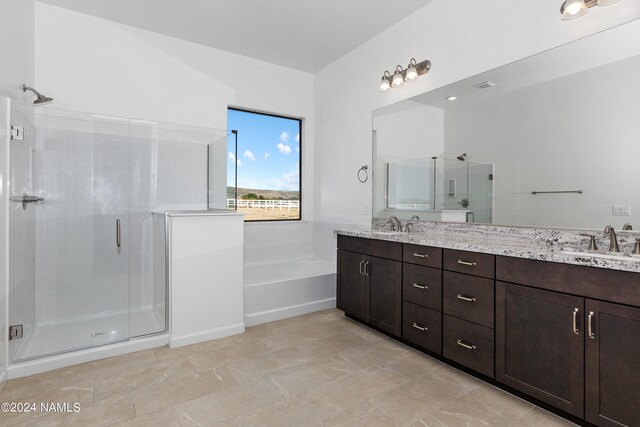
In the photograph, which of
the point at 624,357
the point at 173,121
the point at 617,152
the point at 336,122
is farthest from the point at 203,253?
the point at 617,152

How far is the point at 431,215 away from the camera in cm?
290

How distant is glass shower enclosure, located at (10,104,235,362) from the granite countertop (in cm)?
189

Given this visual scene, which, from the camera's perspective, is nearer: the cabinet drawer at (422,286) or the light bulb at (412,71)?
the cabinet drawer at (422,286)

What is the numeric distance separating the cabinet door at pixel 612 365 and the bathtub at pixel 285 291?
89.5 inches

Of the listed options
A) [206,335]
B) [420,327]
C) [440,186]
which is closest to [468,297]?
[420,327]

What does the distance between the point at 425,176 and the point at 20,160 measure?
308cm

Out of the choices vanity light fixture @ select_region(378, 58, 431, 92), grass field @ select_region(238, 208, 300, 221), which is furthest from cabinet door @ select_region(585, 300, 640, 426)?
grass field @ select_region(238, 208, 300, 221)

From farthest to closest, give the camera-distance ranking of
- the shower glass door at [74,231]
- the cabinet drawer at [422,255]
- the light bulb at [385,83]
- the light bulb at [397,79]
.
A: 1. the light bulb at [385,83]
2. the light bulb at [397,79]
3. the shower glass door at [74,231]
4. the cabinet drawer at [422,255]

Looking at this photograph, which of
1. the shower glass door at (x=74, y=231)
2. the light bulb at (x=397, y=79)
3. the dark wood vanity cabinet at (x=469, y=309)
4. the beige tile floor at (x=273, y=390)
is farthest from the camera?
the light bulb at (x=397, y=79)

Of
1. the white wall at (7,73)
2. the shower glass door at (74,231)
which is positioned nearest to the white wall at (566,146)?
the shower glass door at (74,231)

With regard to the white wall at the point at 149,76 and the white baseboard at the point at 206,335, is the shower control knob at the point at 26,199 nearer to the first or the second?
the white wall at the point at 149,76

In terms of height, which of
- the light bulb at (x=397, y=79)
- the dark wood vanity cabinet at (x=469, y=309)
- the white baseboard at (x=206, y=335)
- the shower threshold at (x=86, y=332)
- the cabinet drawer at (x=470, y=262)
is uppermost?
the light bulb at (x=397, y=79)

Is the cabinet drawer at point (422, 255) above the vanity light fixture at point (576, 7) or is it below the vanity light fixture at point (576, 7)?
below

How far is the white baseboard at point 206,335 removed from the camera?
2537 mm
